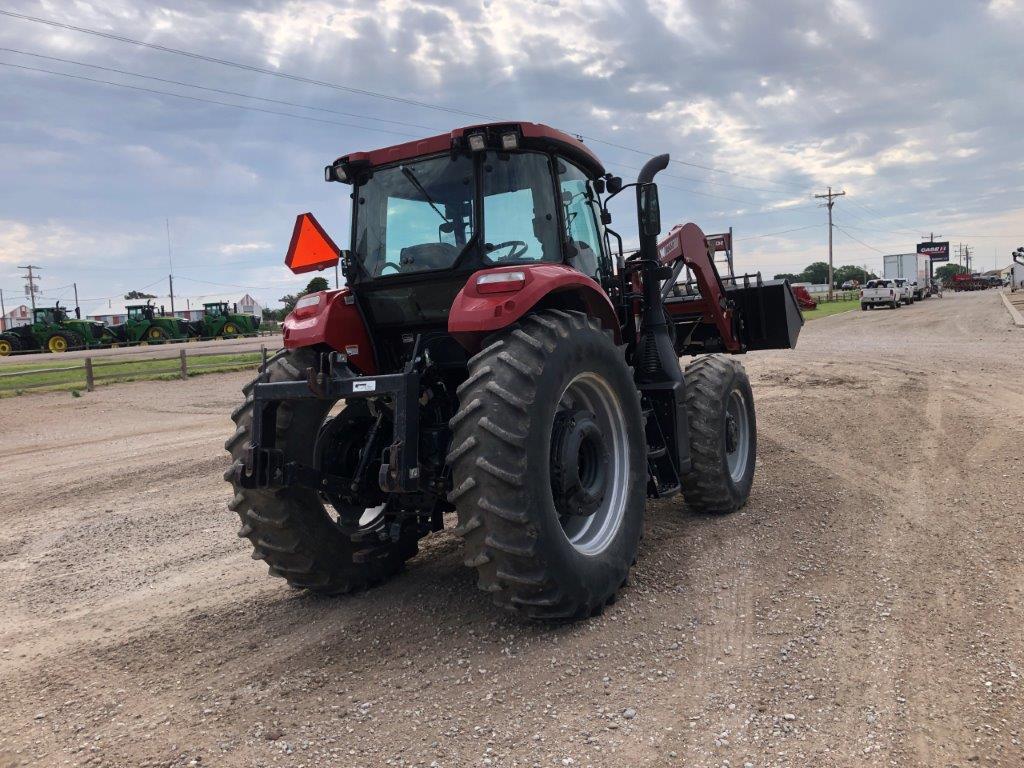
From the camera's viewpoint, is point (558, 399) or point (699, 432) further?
point (699, 432)

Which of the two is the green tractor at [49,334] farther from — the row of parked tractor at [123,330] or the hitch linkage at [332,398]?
the hitch linkage at [332,398]

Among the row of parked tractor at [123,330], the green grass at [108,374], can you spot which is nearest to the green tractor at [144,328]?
the row of parked tractor at [123,330]

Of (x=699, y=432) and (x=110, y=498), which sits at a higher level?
A: (x=699, y=432)

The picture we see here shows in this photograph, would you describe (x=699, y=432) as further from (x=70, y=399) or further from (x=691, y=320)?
(x=70, y=399)

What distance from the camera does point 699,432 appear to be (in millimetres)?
5441

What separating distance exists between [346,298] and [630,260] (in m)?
2.17

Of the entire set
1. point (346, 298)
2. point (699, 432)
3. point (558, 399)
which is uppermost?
point (346, 298)

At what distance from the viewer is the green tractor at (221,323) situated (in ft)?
142

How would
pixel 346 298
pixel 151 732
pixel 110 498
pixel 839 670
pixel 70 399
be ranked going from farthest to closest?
pixel 70 399 < pixel 110 498 < pixel 346 298 < pixel 839 670 < pixel 151 732

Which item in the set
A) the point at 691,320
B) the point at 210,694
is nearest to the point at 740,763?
the point at 210,694

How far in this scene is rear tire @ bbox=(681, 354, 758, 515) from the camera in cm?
542

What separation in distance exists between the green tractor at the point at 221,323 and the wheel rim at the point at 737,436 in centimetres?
4199

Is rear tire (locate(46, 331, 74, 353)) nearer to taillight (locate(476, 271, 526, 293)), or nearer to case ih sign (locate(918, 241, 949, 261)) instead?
taillight (locate(476, 271, 526, 293))

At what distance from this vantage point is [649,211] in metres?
5.12
